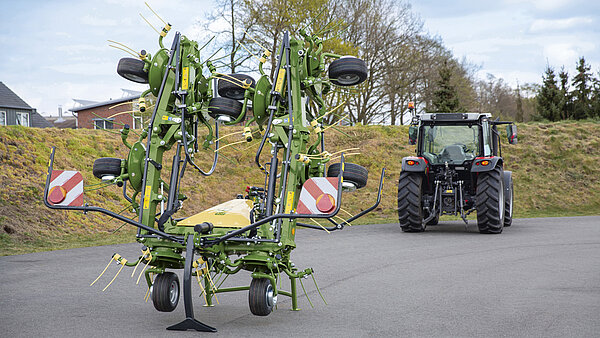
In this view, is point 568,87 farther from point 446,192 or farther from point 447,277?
point 447,277

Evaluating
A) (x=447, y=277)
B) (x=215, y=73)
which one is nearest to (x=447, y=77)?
(x=447, y=277)

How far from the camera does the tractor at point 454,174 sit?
14.3 meters

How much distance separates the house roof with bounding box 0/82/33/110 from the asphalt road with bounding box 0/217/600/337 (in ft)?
108

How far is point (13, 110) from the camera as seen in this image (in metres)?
41.5

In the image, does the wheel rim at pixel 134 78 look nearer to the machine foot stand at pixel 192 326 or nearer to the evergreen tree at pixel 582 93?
the machine foot stand at pixel 192 326

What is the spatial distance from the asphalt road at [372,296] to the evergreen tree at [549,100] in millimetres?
26106

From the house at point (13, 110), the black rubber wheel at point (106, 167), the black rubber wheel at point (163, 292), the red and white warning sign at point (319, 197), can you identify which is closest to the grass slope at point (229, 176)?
the black rubber wheel at point (106, 167)

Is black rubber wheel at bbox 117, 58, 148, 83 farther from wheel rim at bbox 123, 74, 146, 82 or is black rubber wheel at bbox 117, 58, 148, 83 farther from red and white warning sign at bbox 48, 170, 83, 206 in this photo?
red and white warning sign at bbox 48, 170, 83, 206

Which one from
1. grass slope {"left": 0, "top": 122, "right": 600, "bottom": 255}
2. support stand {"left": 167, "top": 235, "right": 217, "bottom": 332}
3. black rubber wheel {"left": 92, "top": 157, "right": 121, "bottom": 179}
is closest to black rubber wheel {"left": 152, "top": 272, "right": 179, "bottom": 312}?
support stand {"left": 167, "top": 235, "right": 217, "bottom": 332}

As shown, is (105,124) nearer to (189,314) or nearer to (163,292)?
(163,292)

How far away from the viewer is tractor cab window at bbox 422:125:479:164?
50.5 ft

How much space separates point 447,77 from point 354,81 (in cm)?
2782

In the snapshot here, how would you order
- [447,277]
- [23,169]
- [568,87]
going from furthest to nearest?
[568,87] → [23,169] → [447,277]

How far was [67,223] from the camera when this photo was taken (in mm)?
14977
